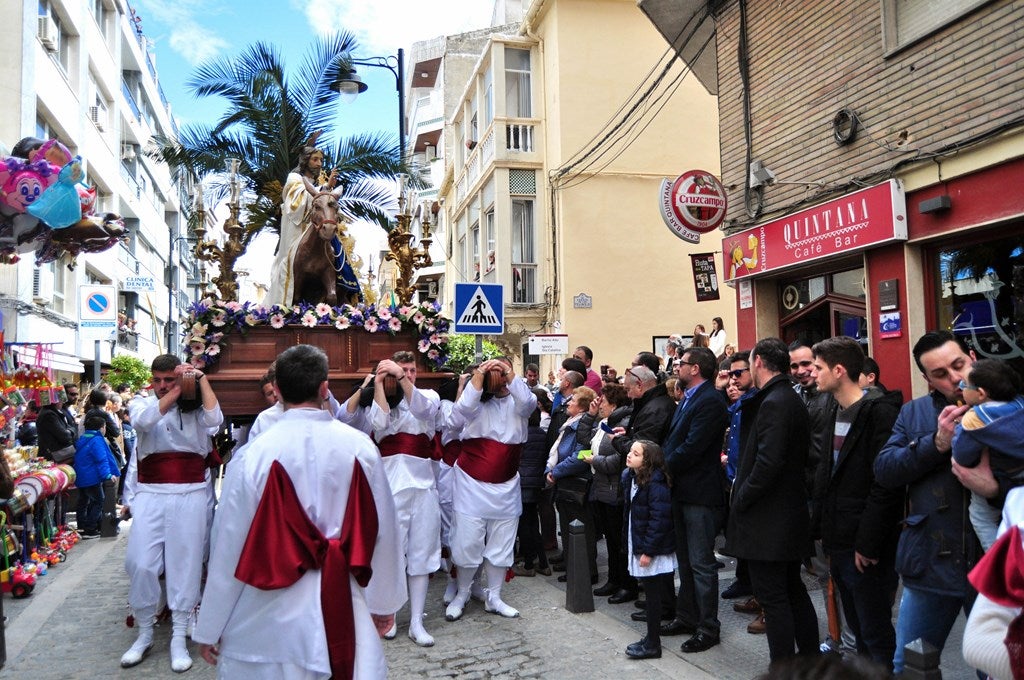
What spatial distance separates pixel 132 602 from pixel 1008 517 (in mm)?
5736

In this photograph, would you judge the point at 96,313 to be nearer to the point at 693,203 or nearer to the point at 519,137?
the point at 693,203

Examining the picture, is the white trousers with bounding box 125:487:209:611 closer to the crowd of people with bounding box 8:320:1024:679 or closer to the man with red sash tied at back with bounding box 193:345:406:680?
the crowd of people with bounding box 8:320:1024:679

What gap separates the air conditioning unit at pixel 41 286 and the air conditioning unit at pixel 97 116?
7.24 metres

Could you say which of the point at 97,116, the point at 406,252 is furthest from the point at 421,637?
the point at 97,116

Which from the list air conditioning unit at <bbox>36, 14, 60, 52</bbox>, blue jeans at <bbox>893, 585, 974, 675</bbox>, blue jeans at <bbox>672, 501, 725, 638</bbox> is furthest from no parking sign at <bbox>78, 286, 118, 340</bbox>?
blue jeans at <bbox>893, 585, 974, 675</bbox>

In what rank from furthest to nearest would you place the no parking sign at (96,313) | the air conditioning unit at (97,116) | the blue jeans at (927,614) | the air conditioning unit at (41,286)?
the air conditioning unit at (97,116) → the air conditioning unit at (41,286) → the no parking sign at (96,313) → the blue jeans at (927,614)

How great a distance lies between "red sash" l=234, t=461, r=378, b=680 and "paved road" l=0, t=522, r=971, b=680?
7.43 feet

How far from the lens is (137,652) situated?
594 cm

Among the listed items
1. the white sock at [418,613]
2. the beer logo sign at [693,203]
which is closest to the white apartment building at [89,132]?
the white sock at [418,613]

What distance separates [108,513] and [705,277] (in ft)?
31.7

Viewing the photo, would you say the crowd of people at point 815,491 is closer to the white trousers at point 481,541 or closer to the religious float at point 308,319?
the white trousers at point 481,541

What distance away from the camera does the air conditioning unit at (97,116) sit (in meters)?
27.5

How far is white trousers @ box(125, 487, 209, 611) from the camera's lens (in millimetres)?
Result: 6039

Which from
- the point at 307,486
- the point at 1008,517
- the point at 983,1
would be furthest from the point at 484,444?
the point at 983,1
